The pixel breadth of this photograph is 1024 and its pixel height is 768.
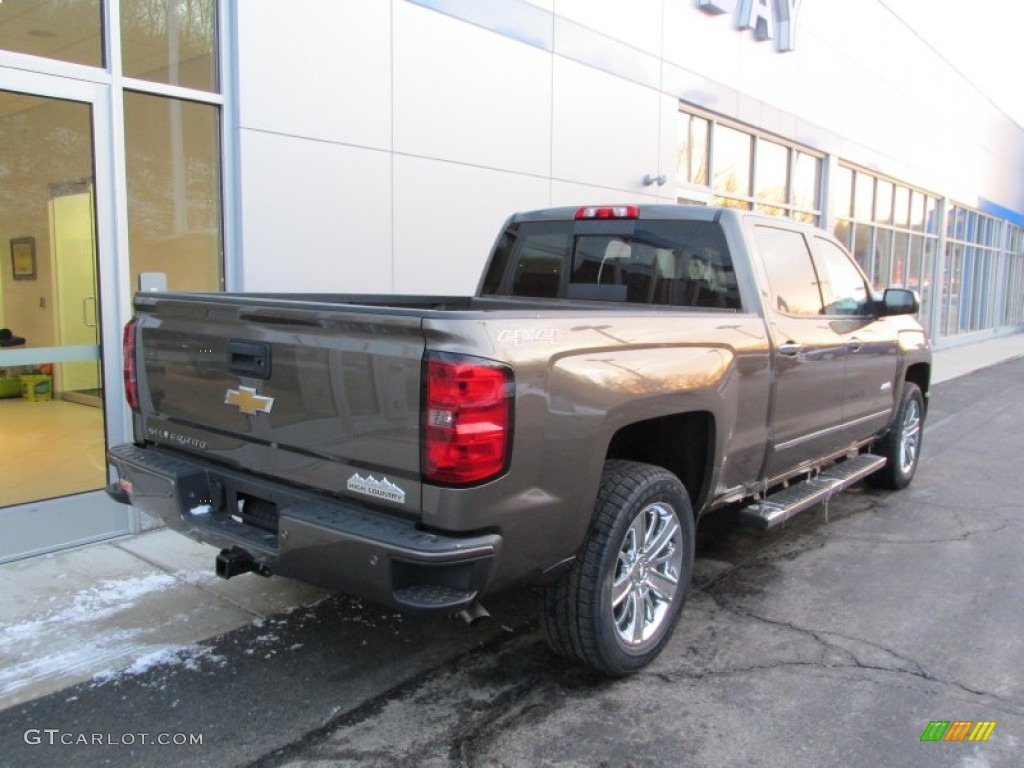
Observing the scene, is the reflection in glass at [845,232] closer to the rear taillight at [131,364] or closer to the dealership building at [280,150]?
the dealership building at [280,150]

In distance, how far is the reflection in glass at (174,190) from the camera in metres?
5.41

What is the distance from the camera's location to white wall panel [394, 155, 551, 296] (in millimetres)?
6996

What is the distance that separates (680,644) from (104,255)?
4.02 metres

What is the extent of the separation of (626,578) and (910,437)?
4.28m

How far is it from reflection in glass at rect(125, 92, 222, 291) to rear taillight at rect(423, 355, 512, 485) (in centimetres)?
359

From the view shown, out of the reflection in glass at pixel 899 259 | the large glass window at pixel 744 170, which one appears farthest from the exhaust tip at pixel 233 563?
the reflection in glass at pixel 899 259

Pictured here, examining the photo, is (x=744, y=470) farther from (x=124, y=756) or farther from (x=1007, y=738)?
(x=124, y=756)

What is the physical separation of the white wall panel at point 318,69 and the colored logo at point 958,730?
207 inches

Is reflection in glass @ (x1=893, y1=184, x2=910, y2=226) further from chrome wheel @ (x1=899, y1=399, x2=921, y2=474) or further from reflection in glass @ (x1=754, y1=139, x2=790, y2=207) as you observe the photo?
chrome wheel @ (x1=899, y1=399, x2=921, y2=474)

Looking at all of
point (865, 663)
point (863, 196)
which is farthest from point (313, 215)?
point (863, 196)

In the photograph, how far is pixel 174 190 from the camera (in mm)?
5730

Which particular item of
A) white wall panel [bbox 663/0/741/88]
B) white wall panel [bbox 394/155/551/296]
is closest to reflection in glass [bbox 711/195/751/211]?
white wall panel [bbox 663/0/741/88]

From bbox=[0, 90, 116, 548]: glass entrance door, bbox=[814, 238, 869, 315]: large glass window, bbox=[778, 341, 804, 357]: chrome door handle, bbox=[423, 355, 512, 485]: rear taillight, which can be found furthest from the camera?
bbox=[814, 238, 869, 315]: large glass window

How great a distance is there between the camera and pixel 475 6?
7461mm
